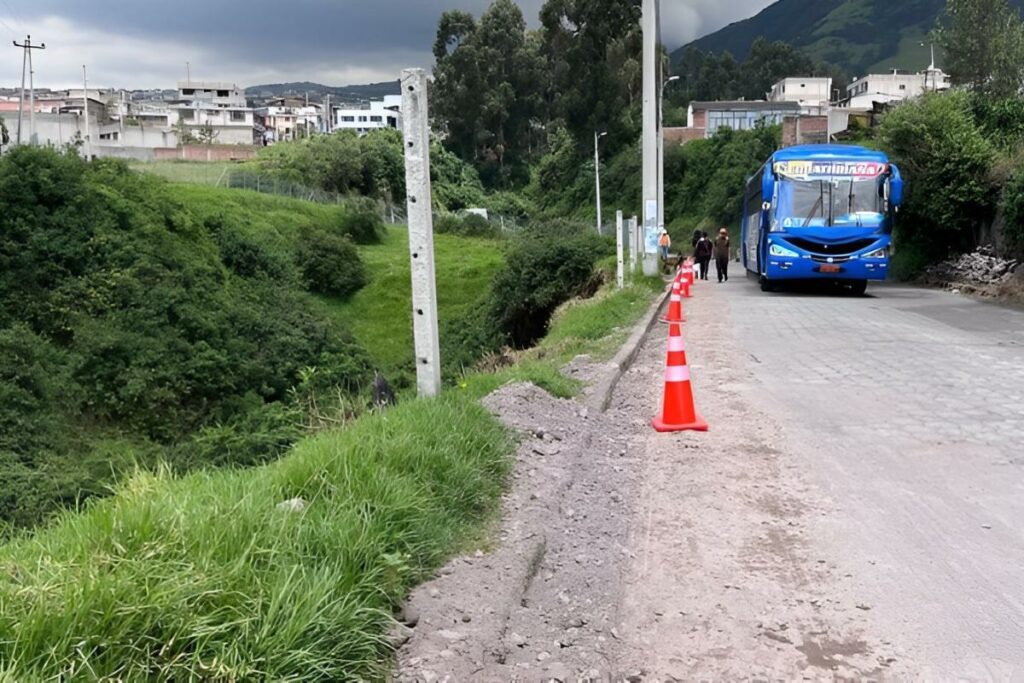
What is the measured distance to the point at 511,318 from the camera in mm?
29141

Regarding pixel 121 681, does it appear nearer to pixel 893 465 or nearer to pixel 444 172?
pixel 893 465

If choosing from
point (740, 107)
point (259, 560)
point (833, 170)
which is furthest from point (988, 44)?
point (740, 107)

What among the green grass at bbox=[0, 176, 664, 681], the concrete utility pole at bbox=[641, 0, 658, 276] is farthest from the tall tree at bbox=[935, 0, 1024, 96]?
the green grass at bbox=[0, 176, 664, 681]

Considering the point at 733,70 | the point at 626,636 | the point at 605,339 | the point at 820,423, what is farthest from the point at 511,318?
the point at 733,70

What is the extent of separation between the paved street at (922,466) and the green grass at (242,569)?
2148 millimetres

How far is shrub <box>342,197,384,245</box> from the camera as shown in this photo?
1896 inches

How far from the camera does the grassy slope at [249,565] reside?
2406 mm

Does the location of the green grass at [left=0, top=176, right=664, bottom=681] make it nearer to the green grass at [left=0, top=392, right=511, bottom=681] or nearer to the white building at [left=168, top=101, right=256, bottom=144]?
the green grass at [left=0, top=392, right=511, bottom=681]

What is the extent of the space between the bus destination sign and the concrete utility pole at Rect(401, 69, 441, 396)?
51.1 ft

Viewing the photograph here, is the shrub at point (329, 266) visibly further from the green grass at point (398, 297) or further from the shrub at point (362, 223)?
the shrub at point (362, 223)

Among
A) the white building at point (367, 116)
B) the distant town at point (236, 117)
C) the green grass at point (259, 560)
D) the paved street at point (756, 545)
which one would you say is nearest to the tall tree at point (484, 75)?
the distant town at point (236, 117)

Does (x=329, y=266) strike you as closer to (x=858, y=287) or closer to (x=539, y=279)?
(x=539, y=279)

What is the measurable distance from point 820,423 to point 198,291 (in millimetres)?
26946

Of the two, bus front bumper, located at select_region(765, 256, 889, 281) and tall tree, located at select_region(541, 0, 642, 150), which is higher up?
tall tree, located at select_region(541, 0, 642, 150)
